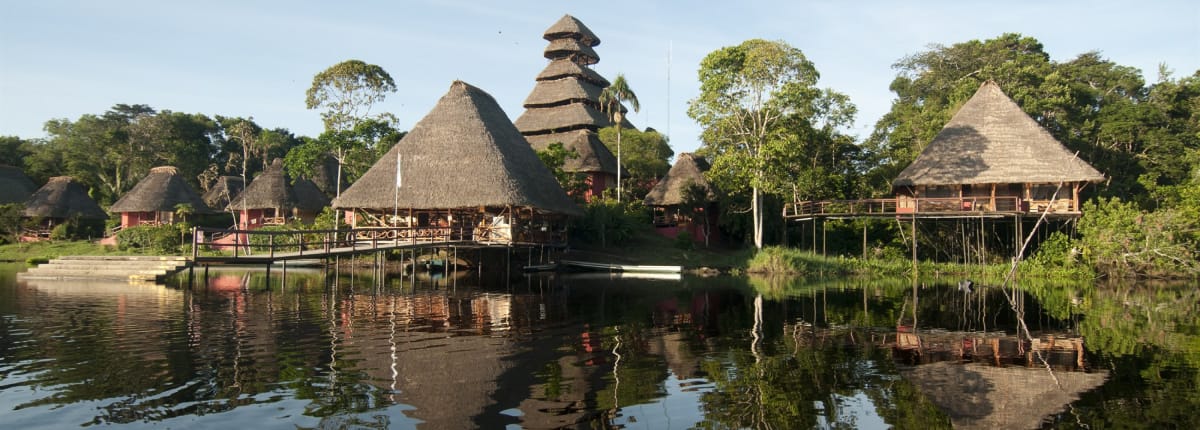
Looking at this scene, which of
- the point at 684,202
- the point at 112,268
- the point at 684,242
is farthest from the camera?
the point at 684,202

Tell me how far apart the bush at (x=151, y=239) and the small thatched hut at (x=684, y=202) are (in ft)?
83.7

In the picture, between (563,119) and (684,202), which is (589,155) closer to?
(563,119)

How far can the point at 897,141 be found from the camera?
3816 cm

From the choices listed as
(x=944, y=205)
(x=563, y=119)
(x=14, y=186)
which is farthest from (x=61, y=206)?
(x=944, y=205)

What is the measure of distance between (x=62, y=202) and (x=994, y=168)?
A: 54.3 m

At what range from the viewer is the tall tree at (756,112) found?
100ft

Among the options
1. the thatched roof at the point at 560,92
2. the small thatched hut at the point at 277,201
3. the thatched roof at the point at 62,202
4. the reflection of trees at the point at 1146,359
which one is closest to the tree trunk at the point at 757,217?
the reflection of trees at the point at 1146,359

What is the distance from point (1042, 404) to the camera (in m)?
7.63

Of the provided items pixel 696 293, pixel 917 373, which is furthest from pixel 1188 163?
pixel 917 373

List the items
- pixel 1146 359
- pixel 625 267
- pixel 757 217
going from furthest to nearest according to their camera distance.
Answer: pixel 757 217, pixel 625 267, pixel 1146 359

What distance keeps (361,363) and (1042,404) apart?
26.8ft

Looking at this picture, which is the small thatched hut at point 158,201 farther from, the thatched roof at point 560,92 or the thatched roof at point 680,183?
the thatched roof at point 680,183

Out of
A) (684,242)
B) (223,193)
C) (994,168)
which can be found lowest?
(684,242)

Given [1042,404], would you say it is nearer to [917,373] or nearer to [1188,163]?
[917,373]
